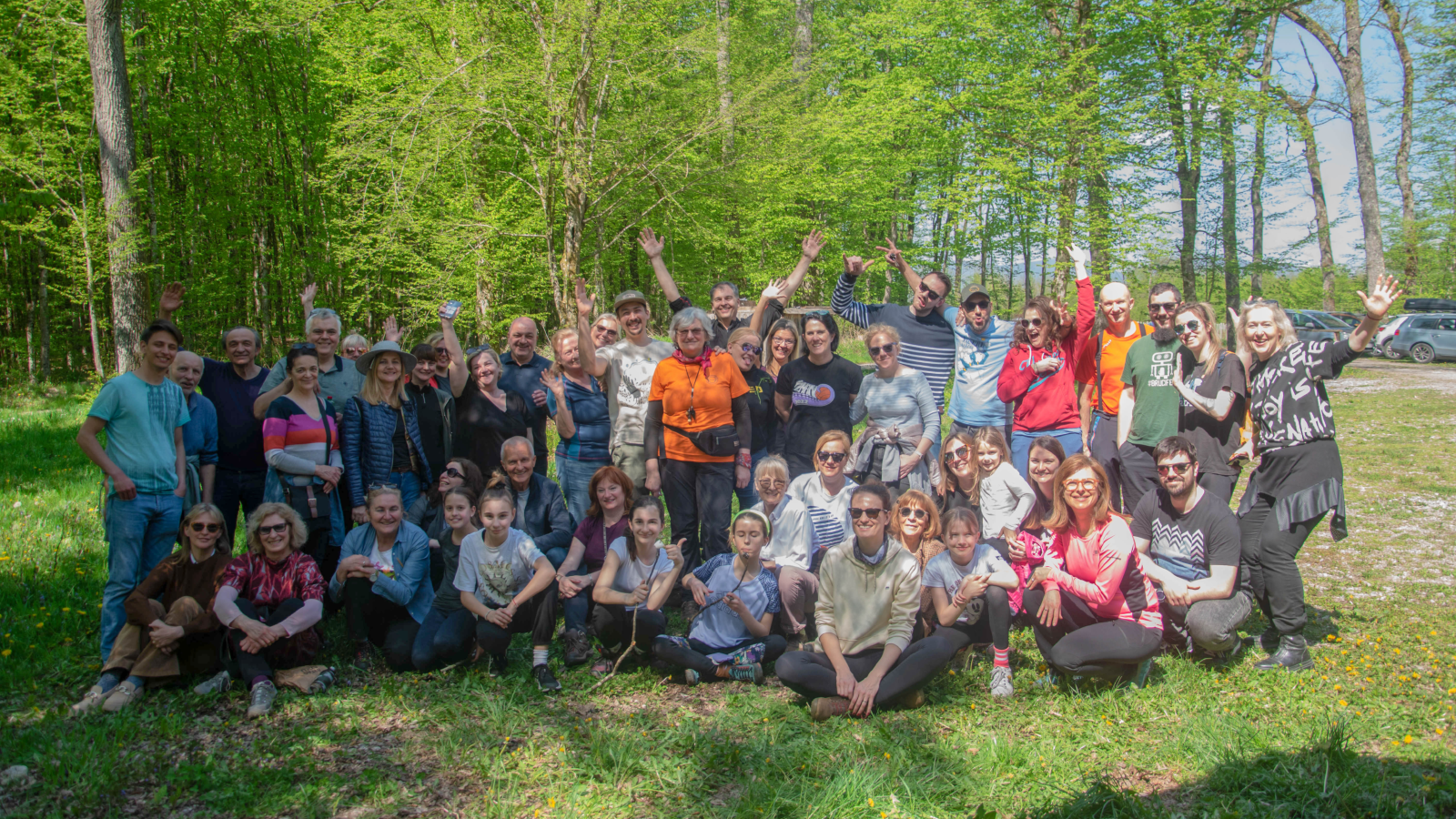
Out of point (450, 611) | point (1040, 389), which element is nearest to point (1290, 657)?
point (1040, 389)

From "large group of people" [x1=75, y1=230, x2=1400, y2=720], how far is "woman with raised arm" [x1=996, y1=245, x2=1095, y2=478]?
2 cm

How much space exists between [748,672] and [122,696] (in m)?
3.25

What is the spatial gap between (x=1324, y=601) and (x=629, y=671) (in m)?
4.71

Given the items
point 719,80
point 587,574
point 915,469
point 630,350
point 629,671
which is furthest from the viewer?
point 719,80

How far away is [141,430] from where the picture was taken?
14.7ft

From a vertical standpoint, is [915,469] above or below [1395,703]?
above

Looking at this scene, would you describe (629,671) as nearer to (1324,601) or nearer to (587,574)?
(587,574)

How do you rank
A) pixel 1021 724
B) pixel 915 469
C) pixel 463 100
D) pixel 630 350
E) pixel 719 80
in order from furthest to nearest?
pixel 719 80 → pixel 463 100 → pixel 630 350 → pixel 915 469 → pixel 1021 724

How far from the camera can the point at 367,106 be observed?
12102 mm

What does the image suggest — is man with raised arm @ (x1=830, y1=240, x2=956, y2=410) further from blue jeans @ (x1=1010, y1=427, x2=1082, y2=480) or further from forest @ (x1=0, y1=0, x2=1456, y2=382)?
forest @ (x1=0, y1=0, x2=1456, y2=382)

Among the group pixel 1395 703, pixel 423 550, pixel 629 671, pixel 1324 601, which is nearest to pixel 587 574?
pixel 629 671

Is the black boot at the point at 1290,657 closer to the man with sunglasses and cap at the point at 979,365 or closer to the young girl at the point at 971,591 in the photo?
the young girl at the point at 971,591

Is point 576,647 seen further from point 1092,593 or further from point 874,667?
point 1092,593

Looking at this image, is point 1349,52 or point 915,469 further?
point 1349,52
